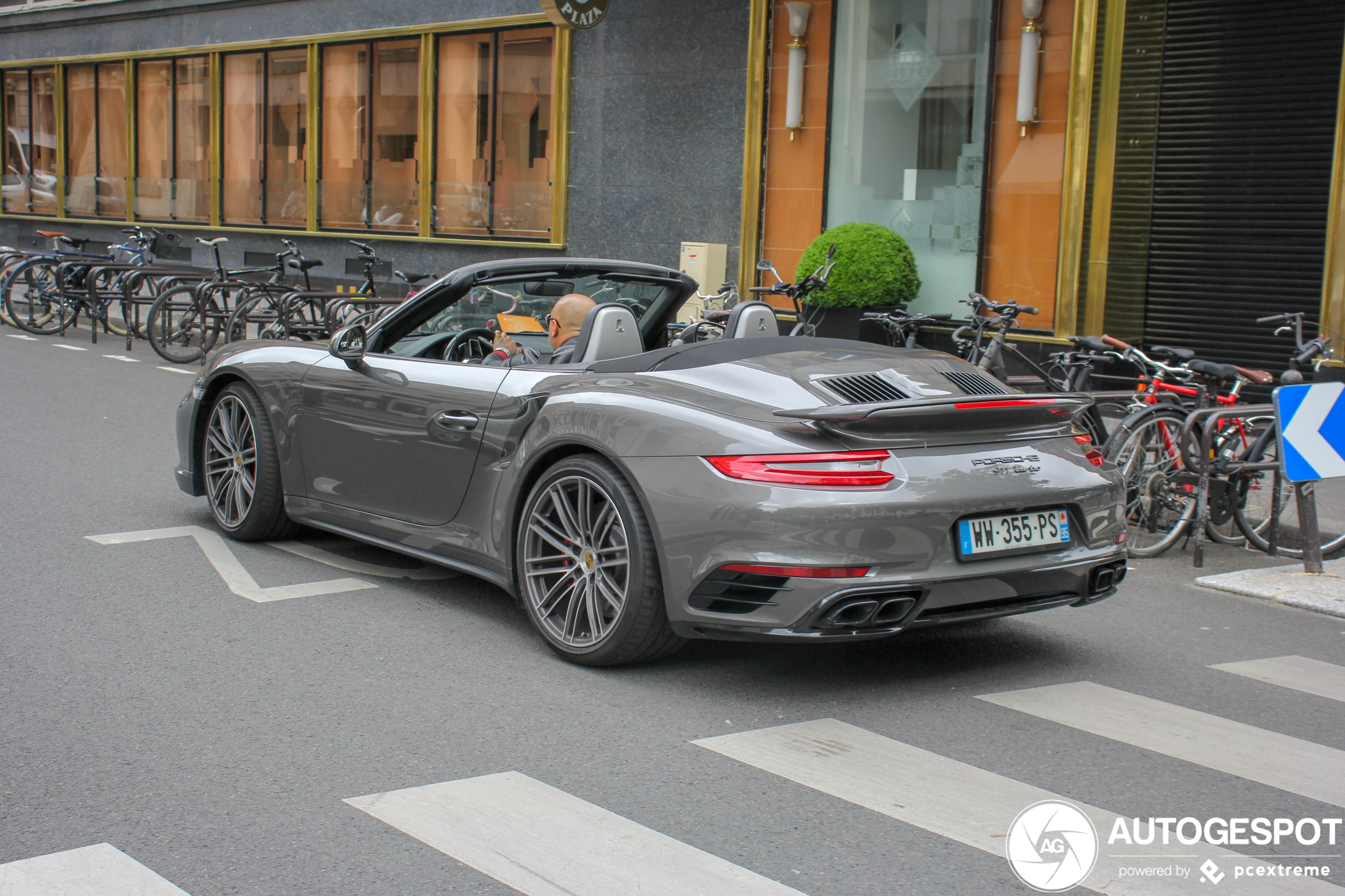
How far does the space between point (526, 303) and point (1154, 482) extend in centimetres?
369

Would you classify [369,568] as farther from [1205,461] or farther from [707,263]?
[707,263]

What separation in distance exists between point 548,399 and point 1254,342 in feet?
33.7

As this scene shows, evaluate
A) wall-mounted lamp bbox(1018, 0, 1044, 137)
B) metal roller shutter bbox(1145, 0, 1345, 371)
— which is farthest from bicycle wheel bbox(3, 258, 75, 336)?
metal roller shutter bbox(1145, 0, 1345, 371)

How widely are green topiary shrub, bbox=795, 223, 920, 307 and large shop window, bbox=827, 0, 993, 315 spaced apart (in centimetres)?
61

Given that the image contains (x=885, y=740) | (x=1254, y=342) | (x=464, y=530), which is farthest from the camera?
(x=1254, y=342)

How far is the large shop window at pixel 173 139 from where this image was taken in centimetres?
2691

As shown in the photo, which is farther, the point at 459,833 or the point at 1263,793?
the point at 1263,793

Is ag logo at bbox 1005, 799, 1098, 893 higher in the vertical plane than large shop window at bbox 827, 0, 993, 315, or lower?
lower

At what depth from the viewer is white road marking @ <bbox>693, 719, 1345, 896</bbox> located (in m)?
3.19

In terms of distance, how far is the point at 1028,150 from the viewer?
14562mm

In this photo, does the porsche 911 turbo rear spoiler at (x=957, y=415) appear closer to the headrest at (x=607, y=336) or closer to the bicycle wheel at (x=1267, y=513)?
the headrest at (x=607, y=336)

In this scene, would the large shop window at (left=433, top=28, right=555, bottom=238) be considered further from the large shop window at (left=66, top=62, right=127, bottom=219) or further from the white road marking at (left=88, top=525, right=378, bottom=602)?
the white road marking at (left=88, top=525, right=378, bottom=602)

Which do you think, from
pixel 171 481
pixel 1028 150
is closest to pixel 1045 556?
pixel 171 481

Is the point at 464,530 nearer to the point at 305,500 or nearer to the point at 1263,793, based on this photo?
the point at 305,500
